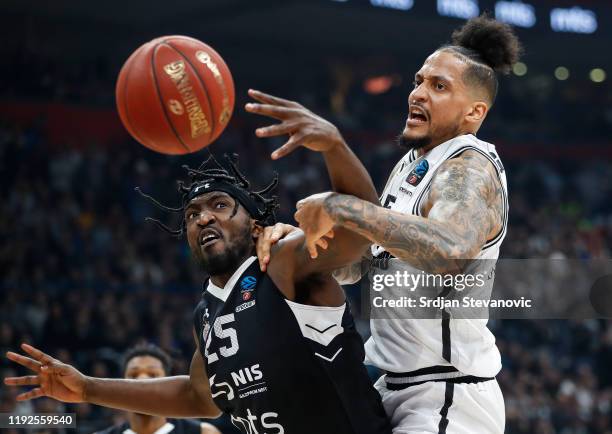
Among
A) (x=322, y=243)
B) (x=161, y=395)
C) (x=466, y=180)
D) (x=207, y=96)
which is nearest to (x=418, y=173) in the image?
(x=466, y=180)

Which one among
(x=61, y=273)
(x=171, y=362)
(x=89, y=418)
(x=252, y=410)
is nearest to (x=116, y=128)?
(x=61, y=273)

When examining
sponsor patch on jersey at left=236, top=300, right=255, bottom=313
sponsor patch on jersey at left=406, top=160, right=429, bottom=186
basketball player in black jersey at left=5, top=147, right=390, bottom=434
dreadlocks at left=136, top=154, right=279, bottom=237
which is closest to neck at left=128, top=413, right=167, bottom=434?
basketball player in black jersey at left=5, top=147, right=390, bottom=434

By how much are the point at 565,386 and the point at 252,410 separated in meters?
9.84

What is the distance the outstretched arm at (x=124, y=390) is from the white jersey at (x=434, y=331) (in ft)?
3.10

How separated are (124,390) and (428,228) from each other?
190cm

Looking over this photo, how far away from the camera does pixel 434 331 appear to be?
336cm

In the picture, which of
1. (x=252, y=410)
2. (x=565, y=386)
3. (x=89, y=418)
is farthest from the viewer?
(x=565, y=386)

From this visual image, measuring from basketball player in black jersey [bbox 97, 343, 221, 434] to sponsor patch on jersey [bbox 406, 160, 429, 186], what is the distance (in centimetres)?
273

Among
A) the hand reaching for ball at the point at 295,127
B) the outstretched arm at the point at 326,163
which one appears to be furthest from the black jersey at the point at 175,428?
the hand reaching for ball at the point at 295,127

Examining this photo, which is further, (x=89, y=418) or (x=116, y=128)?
(x=116, y=128)

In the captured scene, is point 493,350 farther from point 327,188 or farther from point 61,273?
point 327,188

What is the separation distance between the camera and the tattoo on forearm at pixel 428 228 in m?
2.81

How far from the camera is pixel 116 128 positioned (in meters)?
14.5

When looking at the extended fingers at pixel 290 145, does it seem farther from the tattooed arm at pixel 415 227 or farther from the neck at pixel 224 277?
the neck at pixel 224 277
